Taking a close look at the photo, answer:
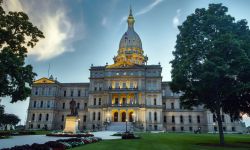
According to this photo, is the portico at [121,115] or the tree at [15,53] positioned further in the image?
the portico at [121,115]

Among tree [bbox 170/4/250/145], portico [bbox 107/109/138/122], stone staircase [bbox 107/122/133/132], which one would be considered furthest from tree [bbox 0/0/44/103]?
portico [bbox 107/109/138/122]

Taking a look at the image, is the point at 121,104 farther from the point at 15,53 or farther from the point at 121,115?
the point at 15,53

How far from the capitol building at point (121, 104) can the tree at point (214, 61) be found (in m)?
32.4

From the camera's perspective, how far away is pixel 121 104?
63.7 meters

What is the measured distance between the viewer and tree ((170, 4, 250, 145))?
20188 mm

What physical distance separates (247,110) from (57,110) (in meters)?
65.3

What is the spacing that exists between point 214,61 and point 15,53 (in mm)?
17456

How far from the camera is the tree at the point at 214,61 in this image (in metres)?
20.2

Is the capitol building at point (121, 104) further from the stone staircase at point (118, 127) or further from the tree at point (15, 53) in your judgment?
the tree at point (15, 53)

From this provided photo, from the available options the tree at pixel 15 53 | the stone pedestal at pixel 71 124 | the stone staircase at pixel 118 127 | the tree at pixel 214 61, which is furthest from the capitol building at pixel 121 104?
the tree at pixel 15 53

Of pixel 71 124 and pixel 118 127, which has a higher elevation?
pixel 71 124

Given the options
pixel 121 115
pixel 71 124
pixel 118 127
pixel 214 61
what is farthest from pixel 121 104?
pixel 214 61

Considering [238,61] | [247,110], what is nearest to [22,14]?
[238,61]

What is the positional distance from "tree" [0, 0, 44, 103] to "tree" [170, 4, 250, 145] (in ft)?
47.0
